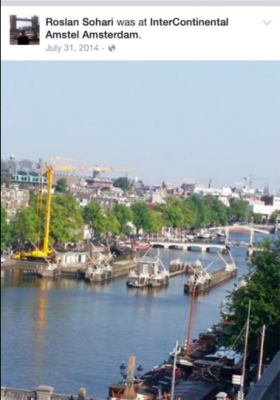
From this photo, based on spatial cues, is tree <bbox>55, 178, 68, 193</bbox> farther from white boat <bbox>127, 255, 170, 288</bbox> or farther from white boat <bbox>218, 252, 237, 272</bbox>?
white boat <bbox>218, 252, 237, 272</bbox>

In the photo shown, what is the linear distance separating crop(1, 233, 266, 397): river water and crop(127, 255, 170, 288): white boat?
0.10 meters

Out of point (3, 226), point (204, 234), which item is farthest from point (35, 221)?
point (204, 234)

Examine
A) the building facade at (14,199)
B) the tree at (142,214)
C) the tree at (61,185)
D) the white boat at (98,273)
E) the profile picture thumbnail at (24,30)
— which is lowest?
the white boat at (98,273)

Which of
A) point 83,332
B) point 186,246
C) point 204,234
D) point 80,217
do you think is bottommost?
point 83,332

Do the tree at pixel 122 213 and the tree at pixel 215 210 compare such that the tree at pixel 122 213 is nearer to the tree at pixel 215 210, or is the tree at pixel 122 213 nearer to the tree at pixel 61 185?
the tree at pixel 215 210

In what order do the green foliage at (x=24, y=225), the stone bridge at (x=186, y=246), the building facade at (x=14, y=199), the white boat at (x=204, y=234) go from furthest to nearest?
the white boat at (x=204, y=234) → the stone bridge at (x=186, y=246) → the green foliage at (x=24, y=225) → the building facade at (x=14, y=199)

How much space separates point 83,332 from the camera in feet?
13.3

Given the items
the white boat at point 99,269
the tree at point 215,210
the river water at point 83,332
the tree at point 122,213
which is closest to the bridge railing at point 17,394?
the river water at point 83,332

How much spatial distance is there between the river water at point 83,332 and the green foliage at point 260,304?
44 centimetres

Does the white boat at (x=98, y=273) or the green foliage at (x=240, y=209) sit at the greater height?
the green foliage at (x=240, y=209)

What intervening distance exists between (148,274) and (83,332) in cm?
141

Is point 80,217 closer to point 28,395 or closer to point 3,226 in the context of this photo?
point 28,395

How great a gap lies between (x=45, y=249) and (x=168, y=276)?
4320 mm

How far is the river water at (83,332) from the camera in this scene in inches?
117
